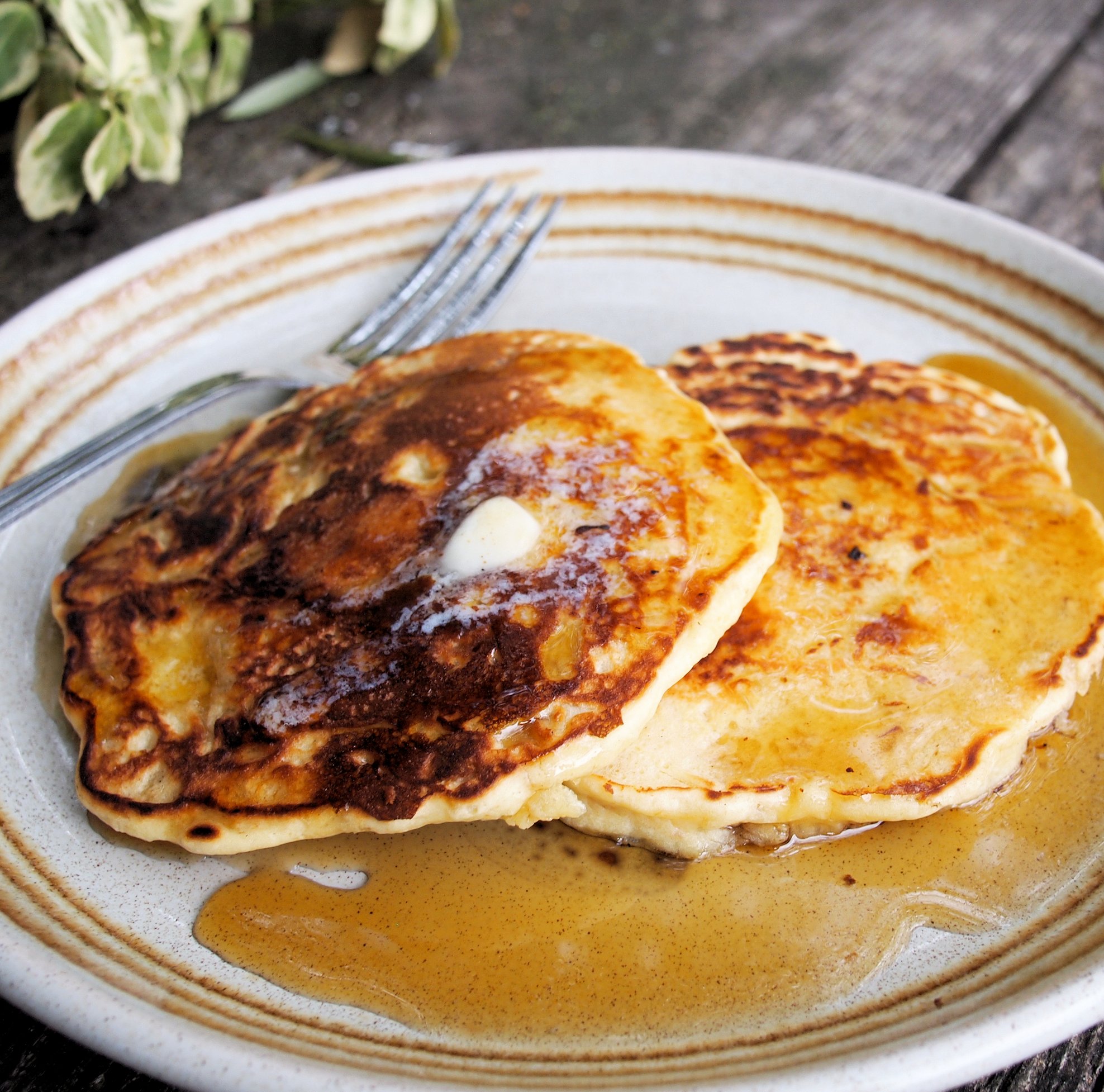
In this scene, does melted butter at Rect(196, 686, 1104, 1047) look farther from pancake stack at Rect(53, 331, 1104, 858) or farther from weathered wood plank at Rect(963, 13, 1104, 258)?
weathered wood plank at Rect(963, 13, 1104, 258)

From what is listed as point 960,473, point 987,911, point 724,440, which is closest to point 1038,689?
point 987,911

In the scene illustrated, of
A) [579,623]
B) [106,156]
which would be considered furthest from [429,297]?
[579,623]

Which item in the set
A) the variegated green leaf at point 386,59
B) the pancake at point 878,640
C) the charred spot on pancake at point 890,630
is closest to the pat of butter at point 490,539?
the pancake at point 878,640

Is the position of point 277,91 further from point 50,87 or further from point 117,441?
point 117,441

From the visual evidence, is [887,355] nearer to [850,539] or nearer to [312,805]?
[850,539]

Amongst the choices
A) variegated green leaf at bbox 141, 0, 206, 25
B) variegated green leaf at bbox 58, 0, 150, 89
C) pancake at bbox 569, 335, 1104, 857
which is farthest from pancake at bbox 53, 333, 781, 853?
variegated green leaf at bbox 141, 0, 206, 25

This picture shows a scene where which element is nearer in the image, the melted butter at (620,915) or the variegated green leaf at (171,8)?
the melted butter at (620,915)

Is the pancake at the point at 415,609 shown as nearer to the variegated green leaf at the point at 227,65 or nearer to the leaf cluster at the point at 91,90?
the leaf cluster at the point at 91,90
